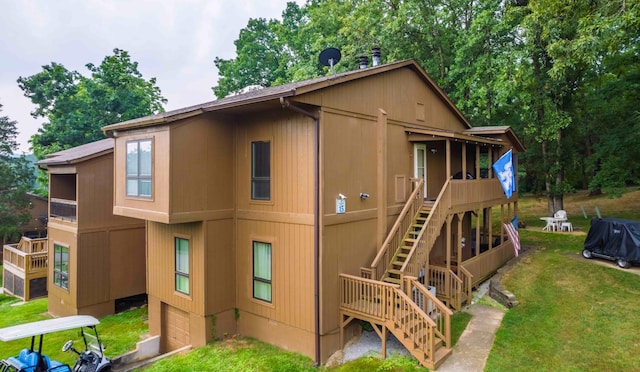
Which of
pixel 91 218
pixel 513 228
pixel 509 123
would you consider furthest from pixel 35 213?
pixel 509 123

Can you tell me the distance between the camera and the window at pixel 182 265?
9.87 m

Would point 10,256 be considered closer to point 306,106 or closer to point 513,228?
point 306,106

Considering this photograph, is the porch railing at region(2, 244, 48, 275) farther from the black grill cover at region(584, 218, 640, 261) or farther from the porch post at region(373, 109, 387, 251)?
the black grill cover at region(584, 218, 640, 261)

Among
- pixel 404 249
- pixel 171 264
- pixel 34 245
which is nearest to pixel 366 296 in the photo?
pixel 404 249

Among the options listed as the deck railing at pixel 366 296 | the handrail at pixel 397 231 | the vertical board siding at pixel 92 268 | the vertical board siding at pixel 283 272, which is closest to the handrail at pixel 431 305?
the deck railing at pixel 366 296

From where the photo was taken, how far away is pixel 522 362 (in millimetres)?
7617

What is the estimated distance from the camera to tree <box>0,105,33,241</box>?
78.3ft

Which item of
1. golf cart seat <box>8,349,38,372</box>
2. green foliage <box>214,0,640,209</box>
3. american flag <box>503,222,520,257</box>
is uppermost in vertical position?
green foliage <box>214,0,640,209</box>

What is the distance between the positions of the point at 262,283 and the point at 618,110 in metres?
23.4

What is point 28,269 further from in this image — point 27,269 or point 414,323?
point 414,323

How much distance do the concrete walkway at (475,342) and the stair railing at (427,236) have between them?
1.96m

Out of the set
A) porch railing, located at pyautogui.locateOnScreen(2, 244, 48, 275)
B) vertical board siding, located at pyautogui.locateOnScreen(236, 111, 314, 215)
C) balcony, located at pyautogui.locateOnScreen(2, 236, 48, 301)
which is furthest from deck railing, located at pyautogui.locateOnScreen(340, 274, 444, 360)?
balcony, located at pyautogui.locateOnScreen(2, 236, 48, 301)

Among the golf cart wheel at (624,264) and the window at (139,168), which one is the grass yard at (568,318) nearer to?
the golf cart wheel at (624,264)

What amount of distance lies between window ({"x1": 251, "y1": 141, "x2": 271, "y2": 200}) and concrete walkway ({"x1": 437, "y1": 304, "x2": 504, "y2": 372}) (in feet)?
18.6
